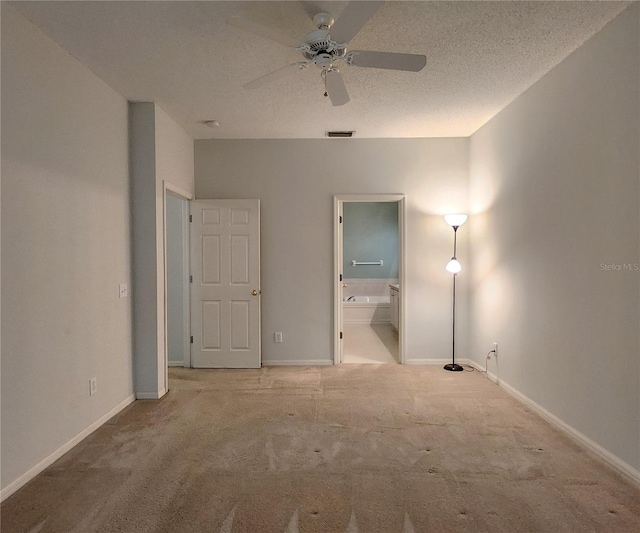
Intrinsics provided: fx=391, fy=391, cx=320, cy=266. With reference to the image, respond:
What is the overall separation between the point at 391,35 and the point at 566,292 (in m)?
2.17

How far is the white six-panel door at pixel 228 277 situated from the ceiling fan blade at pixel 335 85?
220cm

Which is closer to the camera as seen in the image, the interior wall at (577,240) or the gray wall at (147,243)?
the interior wall at (577,240)

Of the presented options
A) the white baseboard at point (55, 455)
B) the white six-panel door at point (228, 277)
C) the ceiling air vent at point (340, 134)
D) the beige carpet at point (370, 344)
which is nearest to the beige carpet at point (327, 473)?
the white baseboard at point (55, 455)

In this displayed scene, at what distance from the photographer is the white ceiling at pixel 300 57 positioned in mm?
2254

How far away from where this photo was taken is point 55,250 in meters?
2.54

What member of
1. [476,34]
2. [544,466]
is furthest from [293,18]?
[544,466]

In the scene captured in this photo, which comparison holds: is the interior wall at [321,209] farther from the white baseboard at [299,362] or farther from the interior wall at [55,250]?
the interior wall at [55,250]

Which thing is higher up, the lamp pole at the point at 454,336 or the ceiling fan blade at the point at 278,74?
the ceiling fan blade at the point at 278,74

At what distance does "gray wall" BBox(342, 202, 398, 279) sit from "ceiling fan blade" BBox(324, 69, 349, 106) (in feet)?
18.4

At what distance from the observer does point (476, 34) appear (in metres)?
2.50

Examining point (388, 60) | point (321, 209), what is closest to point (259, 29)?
point (388, 60)

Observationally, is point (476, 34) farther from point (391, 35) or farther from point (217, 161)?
point (217, 161)

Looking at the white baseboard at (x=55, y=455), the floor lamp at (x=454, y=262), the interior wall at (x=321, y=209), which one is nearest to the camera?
the white baseboard at (x=55, y=455)

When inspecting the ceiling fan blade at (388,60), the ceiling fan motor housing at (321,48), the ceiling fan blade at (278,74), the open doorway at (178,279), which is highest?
the ceiling fan motor housing at (321,48)
